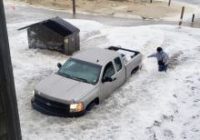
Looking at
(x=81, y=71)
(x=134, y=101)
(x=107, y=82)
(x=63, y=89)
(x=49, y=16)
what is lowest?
(x=49, y=16)

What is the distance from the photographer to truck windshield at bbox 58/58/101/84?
11203 millimetres

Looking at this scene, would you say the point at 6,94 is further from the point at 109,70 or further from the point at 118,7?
the point at 118,7

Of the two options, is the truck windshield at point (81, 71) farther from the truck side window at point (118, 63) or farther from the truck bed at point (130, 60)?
the truck bed at point (130, 60)

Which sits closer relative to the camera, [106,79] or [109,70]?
[106,79]

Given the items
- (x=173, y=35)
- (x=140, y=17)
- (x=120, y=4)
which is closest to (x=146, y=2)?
(x=120, y=4)

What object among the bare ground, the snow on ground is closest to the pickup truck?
the snow on ground

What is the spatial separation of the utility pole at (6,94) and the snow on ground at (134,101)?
264 inches

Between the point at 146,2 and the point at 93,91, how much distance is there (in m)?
25.0

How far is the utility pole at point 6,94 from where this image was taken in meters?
2.62

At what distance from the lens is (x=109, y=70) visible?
39.1 feet

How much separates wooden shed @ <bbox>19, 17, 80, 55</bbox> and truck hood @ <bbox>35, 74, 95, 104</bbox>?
4.78m

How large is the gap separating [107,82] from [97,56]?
115 centimetres

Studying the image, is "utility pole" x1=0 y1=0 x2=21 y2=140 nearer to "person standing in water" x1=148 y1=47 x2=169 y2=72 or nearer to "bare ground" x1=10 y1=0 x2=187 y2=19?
"person standing in water" x1=148 y1=47 x2=169 y2=72

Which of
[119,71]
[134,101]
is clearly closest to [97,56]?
[119,71]
